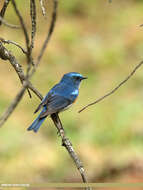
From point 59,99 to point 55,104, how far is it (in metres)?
0.18

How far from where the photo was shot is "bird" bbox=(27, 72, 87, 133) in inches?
148

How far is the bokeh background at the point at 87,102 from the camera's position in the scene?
23.2 ft

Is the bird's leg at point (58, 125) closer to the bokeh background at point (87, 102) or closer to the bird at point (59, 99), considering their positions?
the bird at point (59, 99)

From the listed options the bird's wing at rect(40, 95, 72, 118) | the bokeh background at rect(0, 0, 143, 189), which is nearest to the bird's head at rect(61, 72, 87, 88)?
the bird's wing at rect(40, 95, 72, 118)

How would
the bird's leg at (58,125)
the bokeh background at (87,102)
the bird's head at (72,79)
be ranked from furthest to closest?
the bokeh background at (87,102)
the bird's head at (72,79)
the bird's leg at (58,125)

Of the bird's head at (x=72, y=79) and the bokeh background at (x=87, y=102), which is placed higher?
the bird's head at (x=72, y=79)

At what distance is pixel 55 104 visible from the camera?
3.97 m

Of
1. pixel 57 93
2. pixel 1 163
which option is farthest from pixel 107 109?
pixel 57 93

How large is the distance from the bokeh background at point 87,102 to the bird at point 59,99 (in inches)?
97.7

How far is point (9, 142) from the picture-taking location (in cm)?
759

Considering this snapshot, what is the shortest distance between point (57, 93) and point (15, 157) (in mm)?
3294

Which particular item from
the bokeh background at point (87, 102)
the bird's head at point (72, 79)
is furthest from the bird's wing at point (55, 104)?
the bokeh background at point (87, 102)

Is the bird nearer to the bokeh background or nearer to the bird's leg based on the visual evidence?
the bird's leg

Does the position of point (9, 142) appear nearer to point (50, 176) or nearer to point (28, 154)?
point (28, 154)
